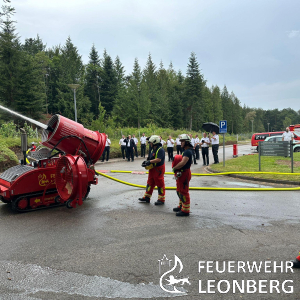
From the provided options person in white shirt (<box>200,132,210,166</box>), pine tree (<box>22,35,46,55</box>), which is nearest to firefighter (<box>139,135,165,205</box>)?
person in white shirt (<box>200,132,210,166</box>)

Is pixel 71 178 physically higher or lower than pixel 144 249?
higher

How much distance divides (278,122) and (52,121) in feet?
537

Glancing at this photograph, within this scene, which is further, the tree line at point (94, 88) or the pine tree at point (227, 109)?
the pine tree at point (227, 109)

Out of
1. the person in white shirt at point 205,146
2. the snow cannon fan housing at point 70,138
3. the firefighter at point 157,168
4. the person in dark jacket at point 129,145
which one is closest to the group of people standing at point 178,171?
the firefighter at point 157,168

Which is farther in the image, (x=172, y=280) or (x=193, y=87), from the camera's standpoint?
(x=193, y=87)

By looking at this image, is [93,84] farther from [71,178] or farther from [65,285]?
[65,285]

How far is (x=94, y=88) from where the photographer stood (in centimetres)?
6153

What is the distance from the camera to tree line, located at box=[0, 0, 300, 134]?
39.5m

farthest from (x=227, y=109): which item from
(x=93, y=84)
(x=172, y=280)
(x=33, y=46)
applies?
(x=172, y=280)

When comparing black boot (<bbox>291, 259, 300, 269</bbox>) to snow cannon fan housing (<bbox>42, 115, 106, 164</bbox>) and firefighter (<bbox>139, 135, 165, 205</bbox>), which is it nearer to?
firefighter (<bbox>139, 135, 165, 205</bbox>)

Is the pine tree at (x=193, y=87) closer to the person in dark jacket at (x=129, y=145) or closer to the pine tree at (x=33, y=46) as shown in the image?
the pine tree at (x=33, y=46)

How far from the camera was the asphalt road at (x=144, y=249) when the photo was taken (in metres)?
3.34

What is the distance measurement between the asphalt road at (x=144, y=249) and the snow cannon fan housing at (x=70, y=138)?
5.02ft

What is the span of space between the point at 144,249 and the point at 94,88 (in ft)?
198
